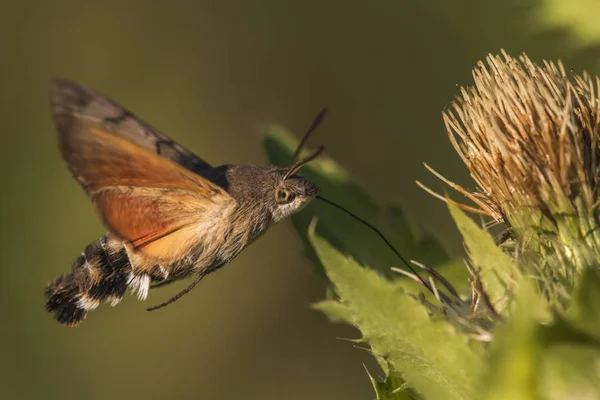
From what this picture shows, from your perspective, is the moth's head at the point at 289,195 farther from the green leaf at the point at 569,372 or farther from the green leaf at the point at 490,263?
the green leaf at the point at 569,372

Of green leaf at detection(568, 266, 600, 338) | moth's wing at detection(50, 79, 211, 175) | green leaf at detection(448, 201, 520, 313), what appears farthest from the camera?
moth's wing at detection(50, 79, 211, 175)

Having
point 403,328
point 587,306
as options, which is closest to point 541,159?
point 587,306

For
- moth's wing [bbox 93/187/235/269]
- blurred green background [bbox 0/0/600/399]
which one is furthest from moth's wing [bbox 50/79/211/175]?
blurred green background [bbox 0/0/600/399]

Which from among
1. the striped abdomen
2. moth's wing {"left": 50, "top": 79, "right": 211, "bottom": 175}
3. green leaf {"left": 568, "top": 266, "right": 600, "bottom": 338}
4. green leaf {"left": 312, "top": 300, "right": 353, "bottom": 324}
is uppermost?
moth's wing {"left": 50, "top": 79, "right": 211, "bottom": 175}

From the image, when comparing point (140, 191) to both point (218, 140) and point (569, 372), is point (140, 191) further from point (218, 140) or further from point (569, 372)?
point (218, 140)

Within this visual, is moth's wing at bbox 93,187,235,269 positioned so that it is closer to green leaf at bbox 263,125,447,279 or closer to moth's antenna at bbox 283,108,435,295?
moth's antenna at bbox 283,108,435,295

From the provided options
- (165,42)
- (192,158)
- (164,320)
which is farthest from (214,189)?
(165,42)

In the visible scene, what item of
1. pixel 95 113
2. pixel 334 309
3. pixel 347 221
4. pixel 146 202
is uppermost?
pixel 95 113
